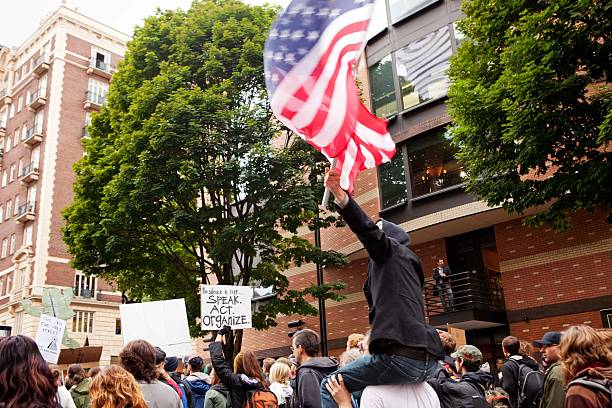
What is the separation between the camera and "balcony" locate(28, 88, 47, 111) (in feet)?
141

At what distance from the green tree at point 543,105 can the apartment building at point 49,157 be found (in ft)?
109

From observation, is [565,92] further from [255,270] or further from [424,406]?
[255,270]

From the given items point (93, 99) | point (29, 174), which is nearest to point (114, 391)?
point (29, 174)

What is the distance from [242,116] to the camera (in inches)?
691

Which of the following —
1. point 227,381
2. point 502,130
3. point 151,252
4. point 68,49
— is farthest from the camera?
point 68,49


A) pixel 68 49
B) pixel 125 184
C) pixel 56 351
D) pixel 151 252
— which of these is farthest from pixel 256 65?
pixel 68 49

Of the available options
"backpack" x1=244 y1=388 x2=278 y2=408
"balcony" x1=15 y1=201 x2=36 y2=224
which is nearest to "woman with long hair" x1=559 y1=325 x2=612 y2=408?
"backpack" x1=244 y1=388 x2=278 y2=408

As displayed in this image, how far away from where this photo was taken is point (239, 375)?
6559 mm

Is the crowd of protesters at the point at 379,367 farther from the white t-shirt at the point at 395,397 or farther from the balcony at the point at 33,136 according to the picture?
the balcony at the point at 33,136

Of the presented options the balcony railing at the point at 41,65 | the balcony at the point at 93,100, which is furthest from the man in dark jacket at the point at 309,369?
the balcony railing at the point at 41,65

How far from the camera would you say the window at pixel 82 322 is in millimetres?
38906

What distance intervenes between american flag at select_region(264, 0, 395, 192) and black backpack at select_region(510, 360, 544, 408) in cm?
509

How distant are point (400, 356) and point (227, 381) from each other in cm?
397

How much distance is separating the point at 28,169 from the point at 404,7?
110 ft
